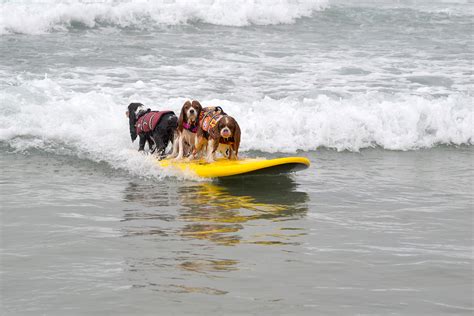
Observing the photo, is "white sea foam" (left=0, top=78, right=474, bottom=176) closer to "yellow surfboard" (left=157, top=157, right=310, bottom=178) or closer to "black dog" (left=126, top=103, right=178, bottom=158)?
"black dog" (left=126, top=103, right=178, bottom=158)

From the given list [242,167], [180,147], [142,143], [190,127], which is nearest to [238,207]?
[242,167]

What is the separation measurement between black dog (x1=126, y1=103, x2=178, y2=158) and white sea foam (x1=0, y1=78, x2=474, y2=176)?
0.25 meters

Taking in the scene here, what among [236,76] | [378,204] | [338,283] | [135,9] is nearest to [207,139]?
[378,204]

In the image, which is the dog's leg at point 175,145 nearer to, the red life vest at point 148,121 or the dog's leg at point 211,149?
the red life vest at point 148,121

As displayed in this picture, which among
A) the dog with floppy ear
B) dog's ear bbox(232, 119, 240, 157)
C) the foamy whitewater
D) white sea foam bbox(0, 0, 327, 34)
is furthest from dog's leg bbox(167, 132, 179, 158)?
white sea foam bbox(0, 0, 327, 34)

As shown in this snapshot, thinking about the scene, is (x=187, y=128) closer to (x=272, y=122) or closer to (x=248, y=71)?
(x=272, y=122)

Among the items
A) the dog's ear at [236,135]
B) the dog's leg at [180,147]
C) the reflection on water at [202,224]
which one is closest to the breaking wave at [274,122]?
the dog's leg at [180,147]

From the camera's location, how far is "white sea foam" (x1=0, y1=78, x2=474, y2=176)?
10891 mm

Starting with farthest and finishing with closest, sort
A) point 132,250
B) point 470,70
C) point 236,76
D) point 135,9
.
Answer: point 135,9, point 470,70, point 236,76, point 132,250

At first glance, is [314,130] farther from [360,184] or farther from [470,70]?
[470,70]

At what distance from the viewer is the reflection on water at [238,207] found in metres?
6.75

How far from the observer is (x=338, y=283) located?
18.0 ft

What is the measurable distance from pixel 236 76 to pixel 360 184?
7.00m

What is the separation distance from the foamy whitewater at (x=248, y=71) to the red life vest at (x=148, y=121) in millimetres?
346
